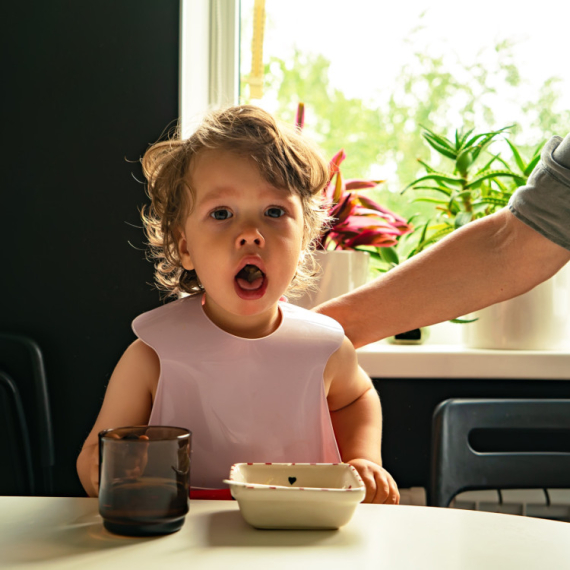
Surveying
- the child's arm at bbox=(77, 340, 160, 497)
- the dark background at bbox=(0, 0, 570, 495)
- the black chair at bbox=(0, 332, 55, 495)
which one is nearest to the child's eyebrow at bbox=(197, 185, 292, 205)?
the child's arm at bbox=(77, 340, 160, 497)

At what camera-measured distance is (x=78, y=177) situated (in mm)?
1500

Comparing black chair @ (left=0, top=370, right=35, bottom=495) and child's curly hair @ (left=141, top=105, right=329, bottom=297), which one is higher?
child's curly hair @ (left=141, top=105, right=329, bottom=297)

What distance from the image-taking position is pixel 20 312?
152cm

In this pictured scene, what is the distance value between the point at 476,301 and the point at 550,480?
328 mm

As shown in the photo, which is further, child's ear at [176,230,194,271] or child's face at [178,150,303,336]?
child's ear at [176,230,194,271]

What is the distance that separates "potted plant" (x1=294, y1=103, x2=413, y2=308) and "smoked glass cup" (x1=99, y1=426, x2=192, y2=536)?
0.92 meters

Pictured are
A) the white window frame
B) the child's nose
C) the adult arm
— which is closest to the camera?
the child's nose

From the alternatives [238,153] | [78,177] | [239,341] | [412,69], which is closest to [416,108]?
[412,69]

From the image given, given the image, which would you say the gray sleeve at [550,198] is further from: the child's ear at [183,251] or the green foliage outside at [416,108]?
the green foliage outside at [416,108]

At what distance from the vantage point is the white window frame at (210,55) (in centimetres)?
153

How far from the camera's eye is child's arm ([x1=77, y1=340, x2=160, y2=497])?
0.83 metres

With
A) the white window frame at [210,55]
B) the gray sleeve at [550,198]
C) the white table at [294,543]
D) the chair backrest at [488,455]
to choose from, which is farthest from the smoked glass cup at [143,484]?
the white window frame at [210,55]

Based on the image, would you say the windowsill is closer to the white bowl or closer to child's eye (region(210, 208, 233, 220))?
child's eye (region(210, 208, 233, 220))

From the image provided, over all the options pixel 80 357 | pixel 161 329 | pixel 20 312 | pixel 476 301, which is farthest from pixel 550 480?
pixel 20 312
